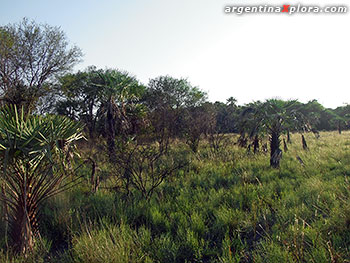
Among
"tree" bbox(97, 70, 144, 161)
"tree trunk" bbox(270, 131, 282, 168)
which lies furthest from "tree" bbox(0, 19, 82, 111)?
"tree trunk" bbox(270, 131, 282, 168)

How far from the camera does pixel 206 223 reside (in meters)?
3.83

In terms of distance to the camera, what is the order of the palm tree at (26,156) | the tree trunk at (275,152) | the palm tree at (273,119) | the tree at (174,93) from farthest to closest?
the tree at (174,93) → the palm tree at (273,119) → the tree trunk at (275,152) → the palm tree at (26,156)

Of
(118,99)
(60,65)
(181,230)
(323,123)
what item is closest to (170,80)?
(60,65)

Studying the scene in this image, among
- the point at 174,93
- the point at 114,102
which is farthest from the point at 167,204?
the point at 174,93

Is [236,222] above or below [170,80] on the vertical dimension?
below

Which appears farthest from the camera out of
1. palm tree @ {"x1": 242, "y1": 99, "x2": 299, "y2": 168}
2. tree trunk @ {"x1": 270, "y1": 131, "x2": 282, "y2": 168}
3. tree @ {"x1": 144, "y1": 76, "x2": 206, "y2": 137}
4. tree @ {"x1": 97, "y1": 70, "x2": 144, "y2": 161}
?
tree @ {"x1": 144, "y1": 76, "x2": 206, "y2": 137}

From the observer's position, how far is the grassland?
2641 millimetres

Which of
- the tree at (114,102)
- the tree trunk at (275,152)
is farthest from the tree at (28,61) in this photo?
the tree trunk at (275,152)

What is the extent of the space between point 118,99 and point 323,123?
48.3 meters

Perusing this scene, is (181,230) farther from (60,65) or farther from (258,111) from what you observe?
(60,65)

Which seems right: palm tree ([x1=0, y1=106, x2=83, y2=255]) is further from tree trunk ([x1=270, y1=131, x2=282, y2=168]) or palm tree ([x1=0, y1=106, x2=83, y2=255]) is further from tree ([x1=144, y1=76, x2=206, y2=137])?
tree ([x1=144, y1=76, x2=206, y2=137])

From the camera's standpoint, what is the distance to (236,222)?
3.58 m

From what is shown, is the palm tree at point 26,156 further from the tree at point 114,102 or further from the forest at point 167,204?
the tree at point 114,102

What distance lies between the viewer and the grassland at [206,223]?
264cm
